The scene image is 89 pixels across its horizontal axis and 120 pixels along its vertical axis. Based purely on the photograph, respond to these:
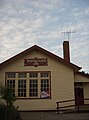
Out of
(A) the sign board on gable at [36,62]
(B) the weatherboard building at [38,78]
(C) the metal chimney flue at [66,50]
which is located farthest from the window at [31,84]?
(C) the metal chimney flue at [66,50]

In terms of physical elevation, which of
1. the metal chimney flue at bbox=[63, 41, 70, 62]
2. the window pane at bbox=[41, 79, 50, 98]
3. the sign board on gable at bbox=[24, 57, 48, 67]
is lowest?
the window pane at bbox=[41, 79, 50, 98]

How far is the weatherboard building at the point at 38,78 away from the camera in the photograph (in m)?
23.5

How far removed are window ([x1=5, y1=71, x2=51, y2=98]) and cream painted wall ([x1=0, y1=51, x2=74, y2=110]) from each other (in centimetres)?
37

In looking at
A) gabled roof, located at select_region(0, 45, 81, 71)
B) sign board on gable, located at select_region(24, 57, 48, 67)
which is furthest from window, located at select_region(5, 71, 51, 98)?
gabled roof, located at select_region(0, 45, 81, 71)

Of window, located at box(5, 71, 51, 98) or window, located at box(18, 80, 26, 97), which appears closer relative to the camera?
window, located at box(5, 71, 51, 98)

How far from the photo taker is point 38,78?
78.2 ft

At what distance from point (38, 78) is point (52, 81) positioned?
131cm

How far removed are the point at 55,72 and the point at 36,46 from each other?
2.98 meters

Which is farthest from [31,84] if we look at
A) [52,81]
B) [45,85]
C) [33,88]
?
[52,81]

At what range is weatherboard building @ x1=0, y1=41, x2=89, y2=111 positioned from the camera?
2355 cm

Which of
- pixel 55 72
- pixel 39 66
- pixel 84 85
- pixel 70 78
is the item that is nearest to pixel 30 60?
pixel 39 66

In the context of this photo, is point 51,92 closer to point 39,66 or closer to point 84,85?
point 39,66

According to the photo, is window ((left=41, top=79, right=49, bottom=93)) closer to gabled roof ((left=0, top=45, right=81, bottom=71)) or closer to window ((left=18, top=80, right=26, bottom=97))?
window ((left=18, top=80, right=26, bottom=97))

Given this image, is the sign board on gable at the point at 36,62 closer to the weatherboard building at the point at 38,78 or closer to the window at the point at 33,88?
the weatherboard building at the point at 38,78
